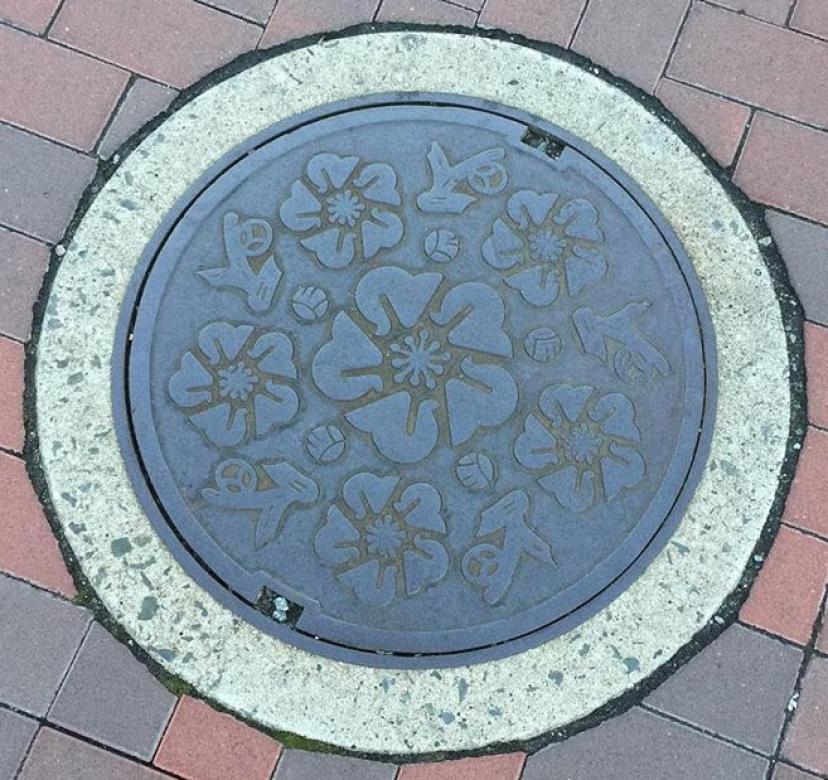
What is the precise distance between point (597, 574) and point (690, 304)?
0.66 m

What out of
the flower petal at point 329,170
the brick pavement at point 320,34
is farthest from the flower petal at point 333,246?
the brick pavement at point 320,34

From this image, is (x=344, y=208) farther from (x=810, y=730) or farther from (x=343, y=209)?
(x=810, y=730)

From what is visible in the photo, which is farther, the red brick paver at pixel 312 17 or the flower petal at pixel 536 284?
the red brick paver at pixel 312 17

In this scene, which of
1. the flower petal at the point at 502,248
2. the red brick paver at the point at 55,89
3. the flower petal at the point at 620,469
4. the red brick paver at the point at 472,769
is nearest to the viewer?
the red brick paver at the point at 472,769

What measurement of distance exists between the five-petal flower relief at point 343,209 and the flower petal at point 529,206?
0.27 meters

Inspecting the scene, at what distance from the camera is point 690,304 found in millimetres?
2150

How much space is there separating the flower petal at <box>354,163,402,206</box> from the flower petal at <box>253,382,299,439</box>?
1.66 ft

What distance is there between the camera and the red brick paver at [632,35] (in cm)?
232

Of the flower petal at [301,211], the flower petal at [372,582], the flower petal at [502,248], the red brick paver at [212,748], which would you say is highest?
the flower petal at [502,248]

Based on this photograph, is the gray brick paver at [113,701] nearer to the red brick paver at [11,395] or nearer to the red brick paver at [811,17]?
the red brick paver at [11,395]

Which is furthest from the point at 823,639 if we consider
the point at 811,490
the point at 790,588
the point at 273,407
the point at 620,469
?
the point at 273,407

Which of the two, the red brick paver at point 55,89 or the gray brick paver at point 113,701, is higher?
Result: the red brick paver at point 55,89

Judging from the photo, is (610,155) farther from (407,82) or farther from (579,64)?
(407,82)

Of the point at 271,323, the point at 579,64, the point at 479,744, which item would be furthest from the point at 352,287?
the point at 479,744
